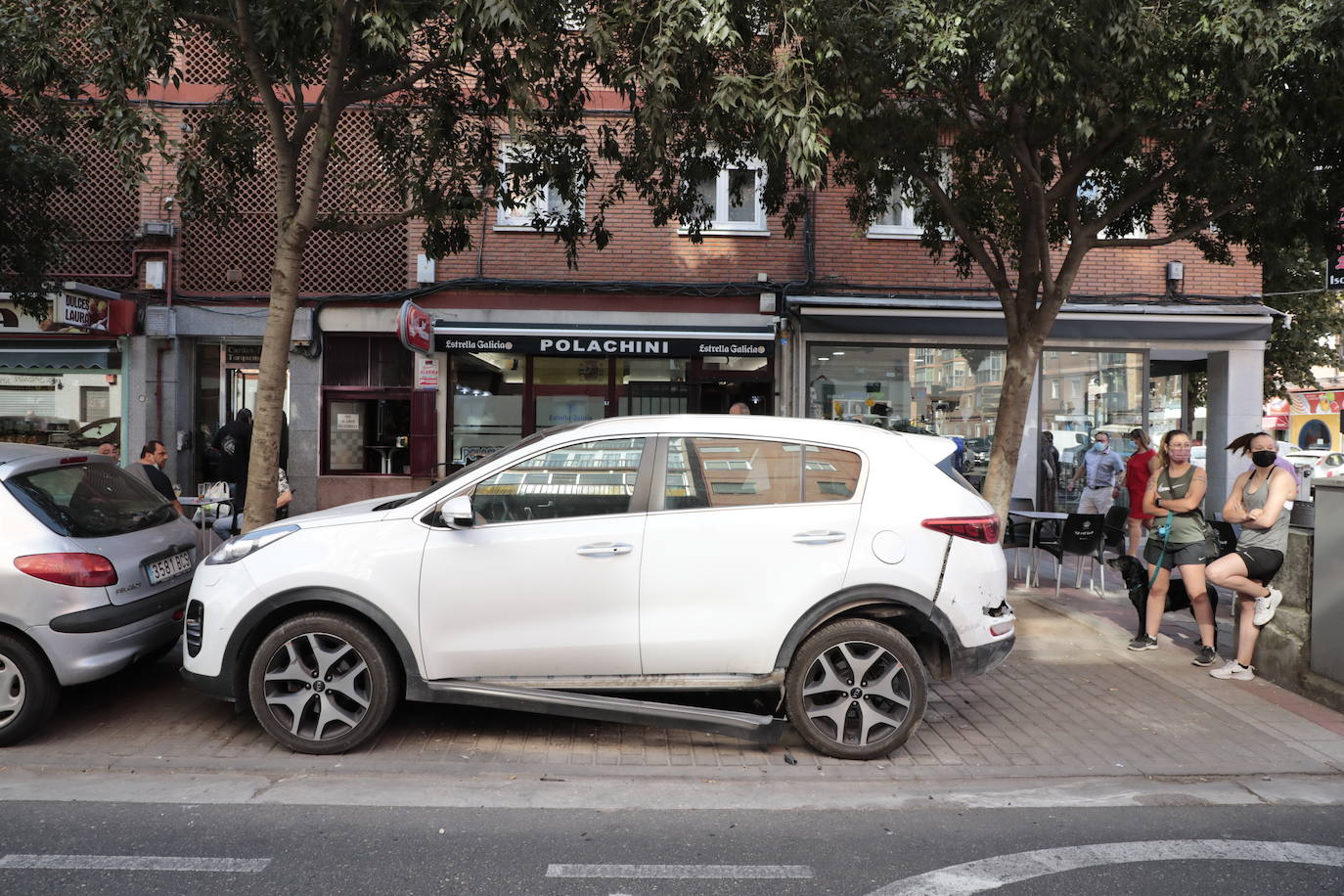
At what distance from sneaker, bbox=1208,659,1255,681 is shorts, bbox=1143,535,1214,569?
0.78 m

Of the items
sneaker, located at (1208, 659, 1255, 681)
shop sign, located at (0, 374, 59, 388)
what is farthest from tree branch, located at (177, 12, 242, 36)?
shop sign, located at (0, 374, 59, 388)

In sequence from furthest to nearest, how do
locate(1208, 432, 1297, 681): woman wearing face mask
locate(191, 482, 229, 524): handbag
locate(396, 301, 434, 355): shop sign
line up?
1. locate(396, 301, 434, 355): shop sign
2. locate(191, 482, 229, 524): handbag
3. locate(1208, 432, 1297, 681): woman wearing face mask

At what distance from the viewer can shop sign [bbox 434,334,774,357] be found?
13211 mm

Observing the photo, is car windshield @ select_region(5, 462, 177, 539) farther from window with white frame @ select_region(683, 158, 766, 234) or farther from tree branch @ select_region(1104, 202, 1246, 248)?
window with white frame @ select_region(683, 158, 766, 234)

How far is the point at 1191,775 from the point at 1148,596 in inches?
111

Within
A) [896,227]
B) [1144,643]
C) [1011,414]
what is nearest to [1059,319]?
[896,227]

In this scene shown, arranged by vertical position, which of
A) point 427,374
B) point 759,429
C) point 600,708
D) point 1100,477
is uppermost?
point 427,374

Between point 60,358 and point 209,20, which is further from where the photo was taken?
point 60,358

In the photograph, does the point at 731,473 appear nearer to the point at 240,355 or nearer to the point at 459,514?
the point at 459,514

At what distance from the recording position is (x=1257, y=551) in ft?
20.8

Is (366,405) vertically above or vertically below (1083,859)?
above

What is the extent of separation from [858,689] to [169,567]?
Answer: 4.07 meters

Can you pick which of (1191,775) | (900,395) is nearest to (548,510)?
(1191,775)

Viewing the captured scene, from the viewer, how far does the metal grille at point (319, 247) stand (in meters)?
13.8
